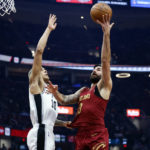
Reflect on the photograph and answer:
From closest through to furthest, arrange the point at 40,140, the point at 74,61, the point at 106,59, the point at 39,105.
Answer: the point at 40,140
the point at 106,59
the point at 39,105
the point at 74,61

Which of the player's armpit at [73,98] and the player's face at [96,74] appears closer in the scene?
the player's face at [96,74]

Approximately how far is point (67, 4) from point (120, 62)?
6369mm

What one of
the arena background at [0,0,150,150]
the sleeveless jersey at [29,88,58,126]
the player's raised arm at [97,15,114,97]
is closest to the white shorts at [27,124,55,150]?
the sleeveless jersey at [29,88,58,126]

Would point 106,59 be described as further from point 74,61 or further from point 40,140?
point 74,61

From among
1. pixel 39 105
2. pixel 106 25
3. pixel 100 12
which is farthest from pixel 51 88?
pixel 100 12

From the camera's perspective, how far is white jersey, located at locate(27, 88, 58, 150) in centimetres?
376

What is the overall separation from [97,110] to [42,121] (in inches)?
30.0

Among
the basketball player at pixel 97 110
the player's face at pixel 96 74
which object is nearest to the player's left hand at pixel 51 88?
the basketball player at pixel 97 110

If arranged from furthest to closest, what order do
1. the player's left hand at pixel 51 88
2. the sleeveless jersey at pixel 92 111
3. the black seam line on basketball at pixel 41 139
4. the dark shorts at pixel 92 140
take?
the player's left hand at pixel 51 88 → the sleeveless jersey at pixel 92 111 → the dark shorts at pixel 92 140 → the black seam line on basketball at pixel 41 139

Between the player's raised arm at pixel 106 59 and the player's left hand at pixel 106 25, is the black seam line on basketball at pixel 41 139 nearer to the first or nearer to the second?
the player's raised arm at pixel 106 59

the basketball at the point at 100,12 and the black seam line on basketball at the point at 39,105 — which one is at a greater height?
the basketball at the point at 100,12

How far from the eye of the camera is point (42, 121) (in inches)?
155

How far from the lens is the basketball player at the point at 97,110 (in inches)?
153

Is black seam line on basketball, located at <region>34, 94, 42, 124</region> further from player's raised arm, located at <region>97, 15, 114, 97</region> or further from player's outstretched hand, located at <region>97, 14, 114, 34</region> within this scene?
player's outstretched hand, located at <region>97, 14, 114, 34</region>
